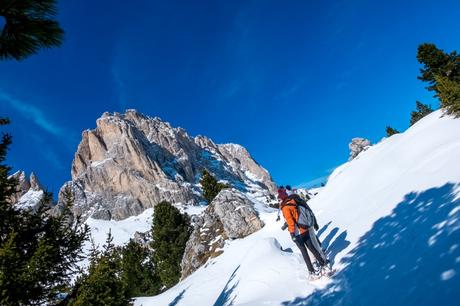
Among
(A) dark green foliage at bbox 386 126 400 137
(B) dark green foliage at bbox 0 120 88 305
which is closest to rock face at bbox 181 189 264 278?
(B) dark green foliage at bbox 0 120 88 305

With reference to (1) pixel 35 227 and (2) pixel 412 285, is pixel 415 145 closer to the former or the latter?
(2) pixel 412 285

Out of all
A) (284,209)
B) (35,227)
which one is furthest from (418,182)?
(35,227)

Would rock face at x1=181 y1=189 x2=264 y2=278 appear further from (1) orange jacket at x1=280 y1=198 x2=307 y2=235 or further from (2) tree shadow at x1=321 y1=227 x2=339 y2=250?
(1) orange jacket at x1=280 y1=198 x2=307 y2=235

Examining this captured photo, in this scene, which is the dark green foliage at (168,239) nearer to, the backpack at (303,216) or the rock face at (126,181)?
the backpack at (303,216)

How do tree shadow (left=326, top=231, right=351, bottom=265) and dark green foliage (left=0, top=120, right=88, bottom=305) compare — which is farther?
tree shadow (left=326, top=231, right=351, bottom=265)

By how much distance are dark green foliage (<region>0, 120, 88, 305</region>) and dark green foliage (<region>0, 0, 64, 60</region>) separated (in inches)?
89.6

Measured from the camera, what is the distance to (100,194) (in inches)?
7146

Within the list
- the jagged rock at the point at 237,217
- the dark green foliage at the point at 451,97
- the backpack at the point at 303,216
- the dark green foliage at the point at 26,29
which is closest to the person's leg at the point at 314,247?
the backpack at the point at 303,216

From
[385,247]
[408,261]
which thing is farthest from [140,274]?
[408,261]

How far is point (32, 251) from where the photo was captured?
26.7 feet

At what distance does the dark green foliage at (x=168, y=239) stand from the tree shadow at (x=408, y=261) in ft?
105

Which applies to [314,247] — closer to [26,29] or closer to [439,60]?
[26,29]

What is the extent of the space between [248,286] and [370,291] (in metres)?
5.35

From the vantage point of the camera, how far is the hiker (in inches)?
368
